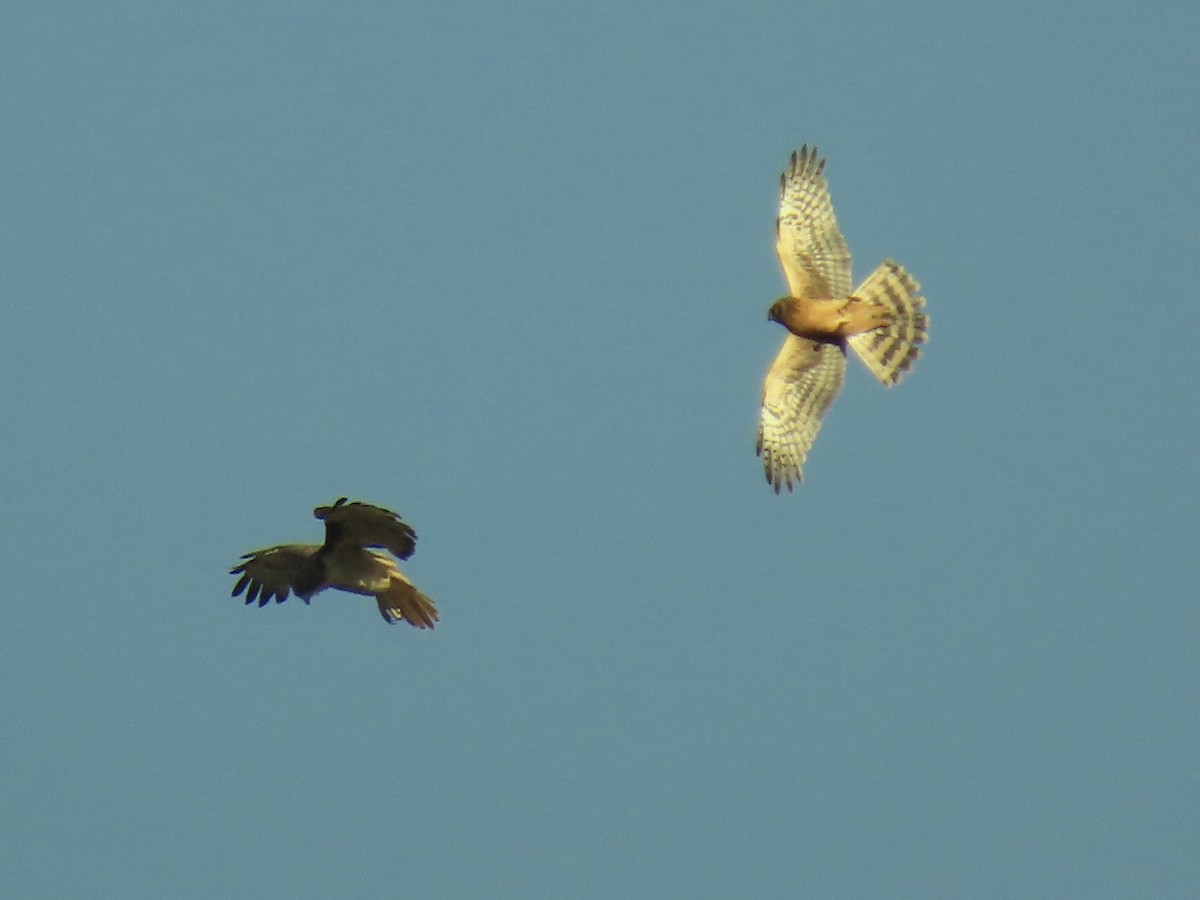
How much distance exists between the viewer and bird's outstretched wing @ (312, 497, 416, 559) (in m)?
11.9

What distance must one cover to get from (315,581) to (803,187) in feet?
16.1

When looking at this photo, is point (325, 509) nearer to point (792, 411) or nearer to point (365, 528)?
point (365, 528)

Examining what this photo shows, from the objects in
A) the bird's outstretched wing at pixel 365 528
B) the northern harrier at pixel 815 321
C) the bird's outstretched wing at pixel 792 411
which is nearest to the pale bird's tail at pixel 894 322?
the northern harrier at pixel 815 321

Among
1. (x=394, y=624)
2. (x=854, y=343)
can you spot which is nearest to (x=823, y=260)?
(x=854, y=343)

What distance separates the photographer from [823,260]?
14.6m

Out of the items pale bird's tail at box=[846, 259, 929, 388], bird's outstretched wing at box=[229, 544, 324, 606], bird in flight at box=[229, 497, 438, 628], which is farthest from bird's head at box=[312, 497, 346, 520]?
pale bird's tail at box=[846, 259, 929, 388]

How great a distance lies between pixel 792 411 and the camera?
1499 centimetres

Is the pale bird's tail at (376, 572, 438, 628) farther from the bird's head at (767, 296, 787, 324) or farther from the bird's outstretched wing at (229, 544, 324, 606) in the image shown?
the bird's head at (767, 296, 787, 324)

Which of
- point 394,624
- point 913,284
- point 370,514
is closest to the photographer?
point 370,514

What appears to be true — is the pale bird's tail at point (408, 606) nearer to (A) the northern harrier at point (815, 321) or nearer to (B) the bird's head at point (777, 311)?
(A) the northern harrier at point (815, 321)

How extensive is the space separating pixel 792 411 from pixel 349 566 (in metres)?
4.04

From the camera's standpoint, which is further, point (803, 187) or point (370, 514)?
point (803, 187)

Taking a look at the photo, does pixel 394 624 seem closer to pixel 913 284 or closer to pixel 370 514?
pixel 370 514

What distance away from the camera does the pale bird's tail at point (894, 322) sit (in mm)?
14367
